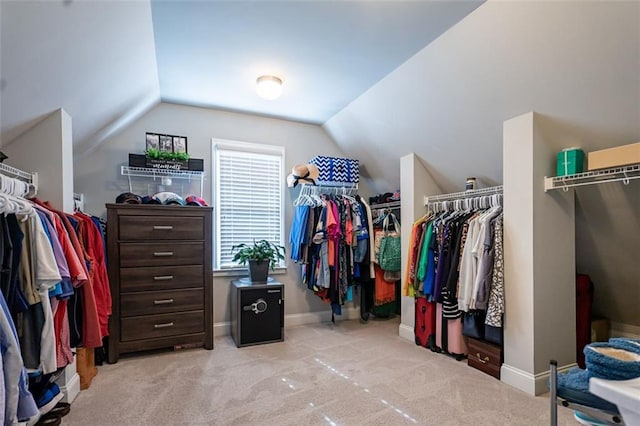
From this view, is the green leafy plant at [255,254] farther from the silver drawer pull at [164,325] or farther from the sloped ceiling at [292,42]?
the sloped ceiling at [292,42]

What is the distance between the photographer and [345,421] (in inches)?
75.7

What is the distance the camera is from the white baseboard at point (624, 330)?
9.20 feet

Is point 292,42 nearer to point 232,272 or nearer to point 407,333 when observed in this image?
point 232,272

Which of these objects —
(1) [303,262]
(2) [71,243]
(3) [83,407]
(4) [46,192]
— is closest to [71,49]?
(4) [46,192]

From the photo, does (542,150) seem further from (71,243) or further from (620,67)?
(71,243)

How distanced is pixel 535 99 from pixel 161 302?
3.38 metres

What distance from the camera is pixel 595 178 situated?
2.14m

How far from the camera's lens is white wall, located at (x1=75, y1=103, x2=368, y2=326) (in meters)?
3.21

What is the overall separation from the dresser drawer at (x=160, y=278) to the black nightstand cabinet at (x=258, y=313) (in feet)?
1.39

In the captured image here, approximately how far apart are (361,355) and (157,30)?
3.02m

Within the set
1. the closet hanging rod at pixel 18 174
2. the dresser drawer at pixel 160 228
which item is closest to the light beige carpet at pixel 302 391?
the dresser drawer at pixel 160 228

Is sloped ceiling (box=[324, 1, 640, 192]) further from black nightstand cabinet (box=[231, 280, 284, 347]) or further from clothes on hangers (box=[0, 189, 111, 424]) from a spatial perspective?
clothes on hangers (box=[0, 189, 111, 424])

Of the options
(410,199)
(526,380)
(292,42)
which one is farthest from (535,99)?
(526,380)

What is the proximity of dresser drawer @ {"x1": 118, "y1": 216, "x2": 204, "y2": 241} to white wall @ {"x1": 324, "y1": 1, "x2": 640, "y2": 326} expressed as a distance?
202 cm
